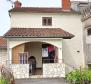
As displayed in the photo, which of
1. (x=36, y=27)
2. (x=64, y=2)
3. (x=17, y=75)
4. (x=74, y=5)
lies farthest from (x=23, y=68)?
(x=74, y=5)

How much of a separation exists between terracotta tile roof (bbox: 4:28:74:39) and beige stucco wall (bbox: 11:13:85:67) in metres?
0.95

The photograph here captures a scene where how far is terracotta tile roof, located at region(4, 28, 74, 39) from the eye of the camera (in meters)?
33.1

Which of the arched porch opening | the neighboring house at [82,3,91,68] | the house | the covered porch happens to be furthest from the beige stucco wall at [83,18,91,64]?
the arched porch opening

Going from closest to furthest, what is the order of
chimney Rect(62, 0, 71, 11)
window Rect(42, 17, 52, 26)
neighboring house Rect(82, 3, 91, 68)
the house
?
neighboring house Rect(82, 3, 91, 68), the house, window Rect(42, 17, 52, 26), chimney Rect(62, 0, 71, 11)

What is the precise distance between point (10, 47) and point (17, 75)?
9.20 feet

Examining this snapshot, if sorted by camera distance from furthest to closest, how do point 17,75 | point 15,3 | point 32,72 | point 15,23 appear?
1. point 15,3
2. point 15,23
3. point 32,72
4. point 17,75

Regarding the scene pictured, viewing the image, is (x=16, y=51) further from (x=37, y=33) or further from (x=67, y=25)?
(x=67, y=25)

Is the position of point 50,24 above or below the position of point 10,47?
above

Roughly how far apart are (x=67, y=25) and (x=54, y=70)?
7149 millimetres

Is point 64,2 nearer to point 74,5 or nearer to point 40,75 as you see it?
point 74,5

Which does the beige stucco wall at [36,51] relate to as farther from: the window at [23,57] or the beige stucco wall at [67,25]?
the window at [23,57]

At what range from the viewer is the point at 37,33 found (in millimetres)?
34094

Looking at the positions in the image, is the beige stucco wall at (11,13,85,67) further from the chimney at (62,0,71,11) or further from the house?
the chimney at (62,0,71,11)

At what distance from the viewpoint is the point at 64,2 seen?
38656 mm
